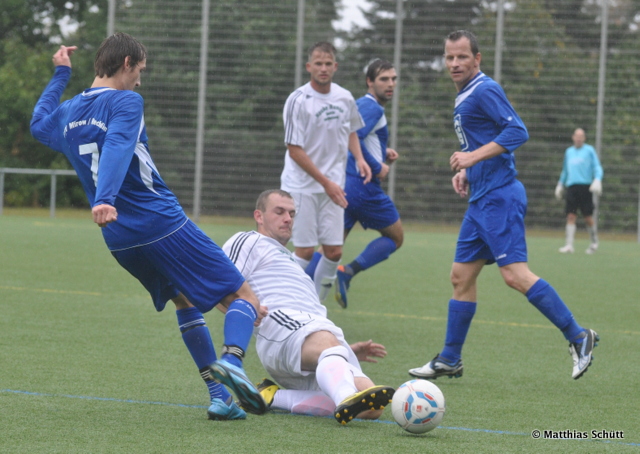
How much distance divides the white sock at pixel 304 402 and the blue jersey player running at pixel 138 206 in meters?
0.24

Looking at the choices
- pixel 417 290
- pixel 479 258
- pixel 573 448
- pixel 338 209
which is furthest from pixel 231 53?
pixel 573 448

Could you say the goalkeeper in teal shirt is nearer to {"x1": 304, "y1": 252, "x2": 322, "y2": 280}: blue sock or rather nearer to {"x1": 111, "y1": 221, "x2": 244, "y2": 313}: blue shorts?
{"x1": 304, "y1": 252, "x2": 322, "y2": 280}: blue sock

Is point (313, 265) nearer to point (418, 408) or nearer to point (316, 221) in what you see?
point (316, 221)

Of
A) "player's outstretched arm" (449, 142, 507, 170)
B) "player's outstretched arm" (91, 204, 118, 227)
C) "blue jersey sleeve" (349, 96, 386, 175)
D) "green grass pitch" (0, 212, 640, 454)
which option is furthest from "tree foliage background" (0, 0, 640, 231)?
"player's outstretched arm" (91, 204, 118, 227)

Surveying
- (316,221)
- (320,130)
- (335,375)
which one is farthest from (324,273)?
(335,375)

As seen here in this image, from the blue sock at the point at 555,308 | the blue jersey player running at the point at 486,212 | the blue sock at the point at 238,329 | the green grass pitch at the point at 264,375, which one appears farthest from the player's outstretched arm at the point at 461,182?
the blue sock at the point at 238,329

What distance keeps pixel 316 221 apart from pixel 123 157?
4030 mm

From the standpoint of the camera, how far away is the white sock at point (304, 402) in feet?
13.7

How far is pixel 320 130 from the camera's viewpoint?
752cm

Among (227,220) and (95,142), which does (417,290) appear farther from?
(227,220)

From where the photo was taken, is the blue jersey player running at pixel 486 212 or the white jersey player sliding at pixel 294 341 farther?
the blue jersey player running at pixel 486 212

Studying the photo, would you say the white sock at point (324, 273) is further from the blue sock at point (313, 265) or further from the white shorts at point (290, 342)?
the white shorts at point (290, 342)

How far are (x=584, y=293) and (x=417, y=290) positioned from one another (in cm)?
185

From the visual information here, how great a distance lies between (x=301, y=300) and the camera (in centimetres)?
451
